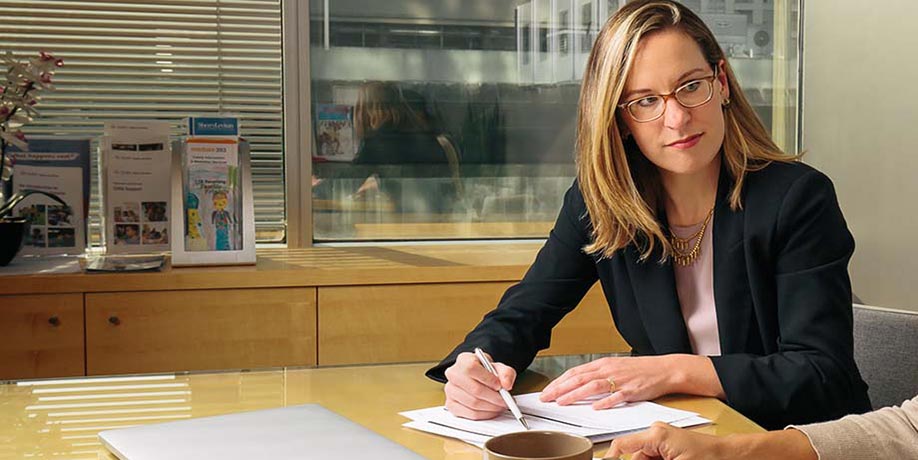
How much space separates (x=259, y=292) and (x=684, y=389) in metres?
1.66

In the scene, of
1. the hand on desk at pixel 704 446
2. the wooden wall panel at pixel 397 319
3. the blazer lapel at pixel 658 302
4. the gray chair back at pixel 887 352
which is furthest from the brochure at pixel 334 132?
the hand on desk at pixel 704 446

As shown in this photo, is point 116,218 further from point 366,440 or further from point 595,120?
point 366,440

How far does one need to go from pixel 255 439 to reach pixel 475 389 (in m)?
0.34

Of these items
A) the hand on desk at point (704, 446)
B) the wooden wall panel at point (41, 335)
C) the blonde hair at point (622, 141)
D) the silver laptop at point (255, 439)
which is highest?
the blonde hair at point (622, 141)

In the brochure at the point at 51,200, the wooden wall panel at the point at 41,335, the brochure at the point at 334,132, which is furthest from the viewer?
the brochure at the point at 334,132

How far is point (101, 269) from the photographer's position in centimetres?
289

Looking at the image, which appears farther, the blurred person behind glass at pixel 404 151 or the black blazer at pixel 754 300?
the blurred person behind glass at pixel 404 151

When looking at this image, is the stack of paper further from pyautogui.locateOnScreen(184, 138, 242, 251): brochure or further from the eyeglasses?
pyautogui.locateOnScreen(184, 138, 242, 251): brochure

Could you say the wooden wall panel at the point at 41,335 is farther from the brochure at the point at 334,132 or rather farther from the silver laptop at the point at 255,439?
the silver laptop at the point at 255,439

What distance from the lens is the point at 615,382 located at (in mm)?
1516

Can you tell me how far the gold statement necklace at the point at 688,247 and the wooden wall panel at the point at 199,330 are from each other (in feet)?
4.33

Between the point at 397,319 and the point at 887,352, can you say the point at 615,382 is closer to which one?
the point at 887,352

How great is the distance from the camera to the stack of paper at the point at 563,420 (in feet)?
4.37

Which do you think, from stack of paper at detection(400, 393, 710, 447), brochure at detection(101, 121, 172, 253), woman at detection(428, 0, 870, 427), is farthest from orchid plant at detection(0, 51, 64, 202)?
stack of paper at detection(400, 393, 710, 447)
